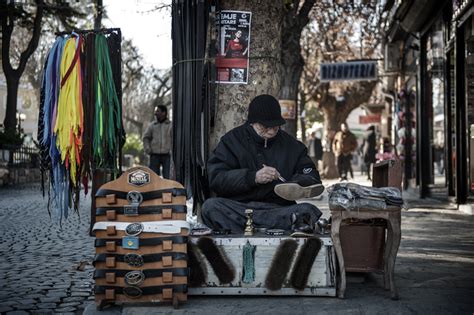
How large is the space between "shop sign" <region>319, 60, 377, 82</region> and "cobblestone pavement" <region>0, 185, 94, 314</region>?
31.2ft

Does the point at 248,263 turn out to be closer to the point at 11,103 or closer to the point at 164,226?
the point at 164,226

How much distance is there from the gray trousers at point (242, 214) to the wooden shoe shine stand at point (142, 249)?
823mm

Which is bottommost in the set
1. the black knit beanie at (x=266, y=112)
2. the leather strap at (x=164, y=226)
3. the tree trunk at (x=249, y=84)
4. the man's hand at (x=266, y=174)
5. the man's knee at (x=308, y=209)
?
the leather strap at (x=164, y=226)

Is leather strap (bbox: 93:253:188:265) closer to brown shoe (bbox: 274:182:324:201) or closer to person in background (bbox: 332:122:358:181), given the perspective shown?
brown shoe (bbox: 274:182:324:201)

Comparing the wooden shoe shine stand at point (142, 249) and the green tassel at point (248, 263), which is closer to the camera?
the wooden shoe shine stand at point (142, 249)

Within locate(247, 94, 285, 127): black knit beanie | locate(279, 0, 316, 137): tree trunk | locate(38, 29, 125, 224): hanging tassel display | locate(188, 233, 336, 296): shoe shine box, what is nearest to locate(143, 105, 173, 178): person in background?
locate(279, 0, 316, 137): tree trunk

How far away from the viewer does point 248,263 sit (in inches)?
200

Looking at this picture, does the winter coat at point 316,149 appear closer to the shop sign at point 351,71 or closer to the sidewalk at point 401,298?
the shop sign at point 351,71

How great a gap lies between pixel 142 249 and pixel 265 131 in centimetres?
150

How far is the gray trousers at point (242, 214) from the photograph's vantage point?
5621 millimetres

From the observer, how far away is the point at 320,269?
5.08 metres

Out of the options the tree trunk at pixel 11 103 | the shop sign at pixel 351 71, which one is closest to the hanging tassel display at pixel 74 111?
the shop sign at pixel 351 71

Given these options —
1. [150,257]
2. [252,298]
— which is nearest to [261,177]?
[252,298]

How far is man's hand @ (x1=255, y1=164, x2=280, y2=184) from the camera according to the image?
17.8 feet
